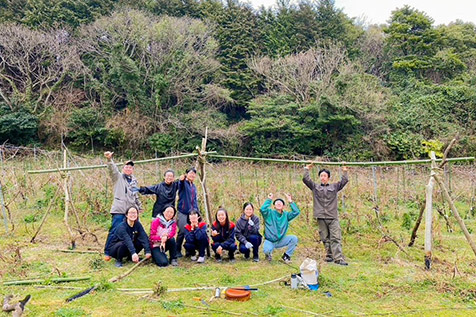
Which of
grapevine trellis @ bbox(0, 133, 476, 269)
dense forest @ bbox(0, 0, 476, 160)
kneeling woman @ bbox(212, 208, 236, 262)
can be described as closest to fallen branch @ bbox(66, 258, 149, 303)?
kneeling woman @ bbox(212, 208, 236, 262)

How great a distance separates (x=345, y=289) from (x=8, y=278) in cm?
432

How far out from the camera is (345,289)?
432 cm

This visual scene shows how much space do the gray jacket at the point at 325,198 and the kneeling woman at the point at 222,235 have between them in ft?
4.24

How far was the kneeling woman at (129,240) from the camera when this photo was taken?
16.6ft

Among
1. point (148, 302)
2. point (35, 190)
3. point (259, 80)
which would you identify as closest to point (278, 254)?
point (148, 302)

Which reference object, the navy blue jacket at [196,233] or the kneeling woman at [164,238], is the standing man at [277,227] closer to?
the navy blue jacket at [196,233]

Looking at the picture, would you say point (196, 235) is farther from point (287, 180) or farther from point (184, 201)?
point (287, 180)

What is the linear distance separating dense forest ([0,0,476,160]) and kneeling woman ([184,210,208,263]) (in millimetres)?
12349

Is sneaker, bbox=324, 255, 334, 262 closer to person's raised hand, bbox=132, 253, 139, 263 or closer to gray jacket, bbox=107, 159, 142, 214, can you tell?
person's raised hand, bbox=132, 253, 139, 263

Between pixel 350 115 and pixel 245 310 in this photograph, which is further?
pixel 350 115

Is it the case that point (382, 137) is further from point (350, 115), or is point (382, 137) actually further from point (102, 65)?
point (102, 65)

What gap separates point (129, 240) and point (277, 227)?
2137mm

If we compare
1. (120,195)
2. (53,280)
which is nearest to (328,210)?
(120,195)

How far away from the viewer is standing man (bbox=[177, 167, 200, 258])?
5.50 meters
